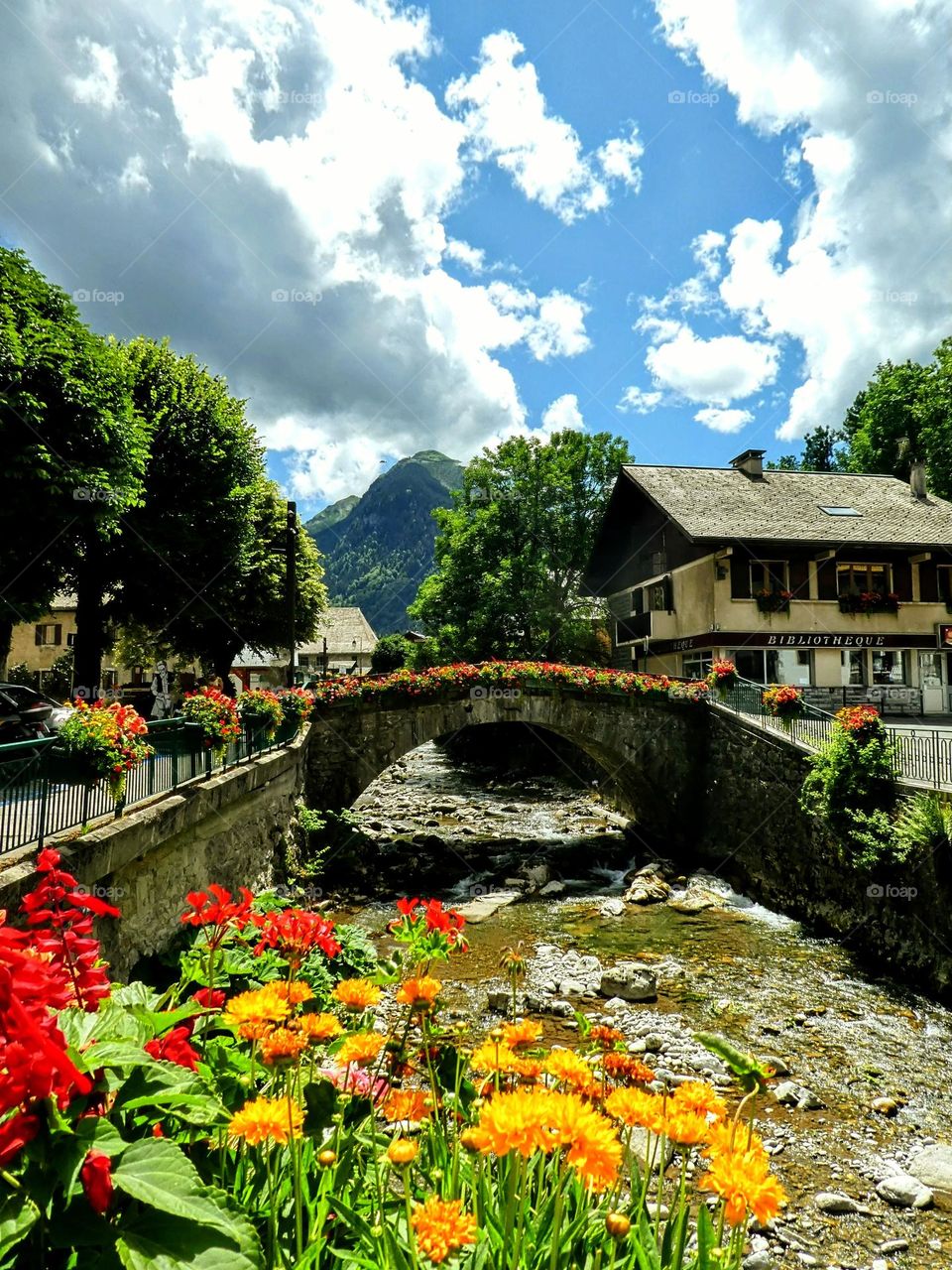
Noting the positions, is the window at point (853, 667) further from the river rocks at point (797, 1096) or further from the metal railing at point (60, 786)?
the metal railing at point (60, 786)

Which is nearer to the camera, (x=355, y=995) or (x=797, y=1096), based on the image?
(x=355, y=995)

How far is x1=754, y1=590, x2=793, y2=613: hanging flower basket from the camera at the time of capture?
83.8ft

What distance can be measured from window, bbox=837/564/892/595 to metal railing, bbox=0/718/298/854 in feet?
81.8

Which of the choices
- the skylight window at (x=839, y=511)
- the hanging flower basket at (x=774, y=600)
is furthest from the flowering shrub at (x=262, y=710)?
the skylight window at (x=839, y=511)

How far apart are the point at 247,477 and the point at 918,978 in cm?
1926

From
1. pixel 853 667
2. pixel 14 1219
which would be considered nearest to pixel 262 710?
pixel 14 1219

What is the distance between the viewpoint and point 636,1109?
159 centimetres

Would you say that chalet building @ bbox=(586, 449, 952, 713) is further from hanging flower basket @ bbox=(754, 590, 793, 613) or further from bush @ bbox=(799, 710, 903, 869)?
bush @ bbox=(799, 710, 903, 869)

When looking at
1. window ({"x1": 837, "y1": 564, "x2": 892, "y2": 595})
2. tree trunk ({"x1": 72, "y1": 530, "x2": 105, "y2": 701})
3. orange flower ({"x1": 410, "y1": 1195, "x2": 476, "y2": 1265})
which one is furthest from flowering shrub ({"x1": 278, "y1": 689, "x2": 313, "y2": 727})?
window ({"x1": 837, "y1": 564, "x2": 892, "y2": 595})

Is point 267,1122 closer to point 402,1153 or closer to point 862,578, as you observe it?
point 402,1153

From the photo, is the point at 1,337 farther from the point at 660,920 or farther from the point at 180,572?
the point at 660,920

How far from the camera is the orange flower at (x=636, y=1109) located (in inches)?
62.2

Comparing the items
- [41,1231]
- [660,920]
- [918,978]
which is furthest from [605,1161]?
[660,920]

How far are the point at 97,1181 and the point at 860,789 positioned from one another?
12000 mm
